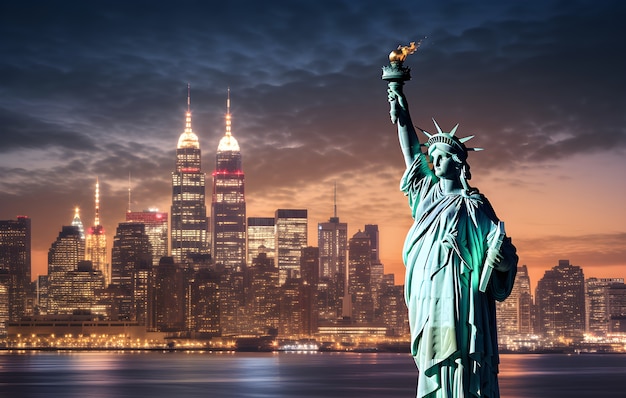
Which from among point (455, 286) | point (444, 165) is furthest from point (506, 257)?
point (444, 165)

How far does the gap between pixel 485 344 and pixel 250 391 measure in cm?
6418

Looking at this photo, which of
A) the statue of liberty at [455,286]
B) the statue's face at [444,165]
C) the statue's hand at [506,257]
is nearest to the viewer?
the statue's hand at [506,257]

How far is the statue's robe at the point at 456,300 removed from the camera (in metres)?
10.0

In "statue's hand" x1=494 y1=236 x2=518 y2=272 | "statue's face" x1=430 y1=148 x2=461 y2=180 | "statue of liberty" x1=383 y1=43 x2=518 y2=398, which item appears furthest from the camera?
"statue's face" x1=430 y1=148 x2=461 y2=180

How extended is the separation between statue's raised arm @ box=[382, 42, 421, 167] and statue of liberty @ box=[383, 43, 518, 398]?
37cm

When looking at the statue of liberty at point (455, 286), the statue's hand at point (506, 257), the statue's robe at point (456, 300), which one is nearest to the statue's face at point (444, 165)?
the statue of liberty at point (455, 286)

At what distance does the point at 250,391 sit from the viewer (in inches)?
2879

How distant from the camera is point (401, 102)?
424 inches

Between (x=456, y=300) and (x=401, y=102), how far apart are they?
1996mm

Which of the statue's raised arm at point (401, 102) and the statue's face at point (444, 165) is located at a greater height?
the statue's raised arm at point (401, 102)

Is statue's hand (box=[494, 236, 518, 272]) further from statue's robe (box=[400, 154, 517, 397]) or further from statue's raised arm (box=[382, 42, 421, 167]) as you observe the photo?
statue's raised arm (box=[382, 42, 421, 167])

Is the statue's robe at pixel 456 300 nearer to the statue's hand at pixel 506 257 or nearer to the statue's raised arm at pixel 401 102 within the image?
the statue's hand at pixel 506 257

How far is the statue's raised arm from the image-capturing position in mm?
10766

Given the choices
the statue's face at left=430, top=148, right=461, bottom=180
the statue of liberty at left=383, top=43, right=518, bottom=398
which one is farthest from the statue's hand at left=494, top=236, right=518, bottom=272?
the statue's face at left=430, top=148, right=461, bottom=180
